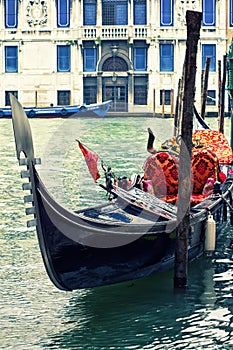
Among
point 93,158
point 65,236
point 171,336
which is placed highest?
point 93,158

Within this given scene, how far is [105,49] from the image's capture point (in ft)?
100

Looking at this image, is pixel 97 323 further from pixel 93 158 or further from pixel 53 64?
pixel 53 64

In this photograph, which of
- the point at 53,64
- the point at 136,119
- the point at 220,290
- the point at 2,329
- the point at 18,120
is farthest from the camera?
the point at 53,64

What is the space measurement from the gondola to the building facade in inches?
899

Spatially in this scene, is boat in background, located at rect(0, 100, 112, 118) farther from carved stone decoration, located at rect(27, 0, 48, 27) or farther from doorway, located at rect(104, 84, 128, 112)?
carved stone decoration, located at rect(27, 0, 48, 27)

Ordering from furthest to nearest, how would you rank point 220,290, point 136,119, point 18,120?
point 136,119, point 220,290, point 18,120

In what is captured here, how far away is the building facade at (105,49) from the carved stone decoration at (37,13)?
0.11 feet

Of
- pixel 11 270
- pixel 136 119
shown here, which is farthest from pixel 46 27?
pixel 11 270

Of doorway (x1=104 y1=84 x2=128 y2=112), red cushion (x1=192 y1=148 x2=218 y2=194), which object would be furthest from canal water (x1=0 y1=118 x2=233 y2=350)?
doorway (x1=104 y1=84 x2=128 y2=112)

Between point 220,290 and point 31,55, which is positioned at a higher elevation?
point 31,55

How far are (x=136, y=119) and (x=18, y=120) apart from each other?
75.7 ft

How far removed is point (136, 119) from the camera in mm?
28750

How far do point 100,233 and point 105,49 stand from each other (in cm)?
2448

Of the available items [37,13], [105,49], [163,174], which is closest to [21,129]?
[163,174]
